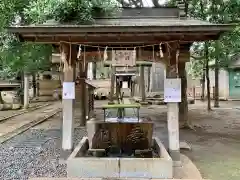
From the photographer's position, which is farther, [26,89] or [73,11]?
[26,89]

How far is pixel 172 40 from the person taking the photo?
23.8ft

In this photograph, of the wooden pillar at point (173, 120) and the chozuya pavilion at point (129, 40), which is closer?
the chozuya pavilion at point (129, 40)

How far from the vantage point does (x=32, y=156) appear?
8305mm

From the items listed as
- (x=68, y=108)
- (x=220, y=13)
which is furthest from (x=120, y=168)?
(x=220, y=13)

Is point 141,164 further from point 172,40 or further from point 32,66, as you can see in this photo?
point 32,66

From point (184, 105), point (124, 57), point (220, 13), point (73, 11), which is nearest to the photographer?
point (73, 11)

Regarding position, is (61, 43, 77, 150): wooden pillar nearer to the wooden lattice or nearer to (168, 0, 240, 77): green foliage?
the wooden lattice

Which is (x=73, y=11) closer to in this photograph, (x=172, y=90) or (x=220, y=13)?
(x=172, y=90)

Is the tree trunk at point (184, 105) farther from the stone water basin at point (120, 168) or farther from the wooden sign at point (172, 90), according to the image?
the stone water basin at point (120, 168)

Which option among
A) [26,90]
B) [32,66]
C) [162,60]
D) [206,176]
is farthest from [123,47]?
[26,90]

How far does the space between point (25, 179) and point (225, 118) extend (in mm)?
11941

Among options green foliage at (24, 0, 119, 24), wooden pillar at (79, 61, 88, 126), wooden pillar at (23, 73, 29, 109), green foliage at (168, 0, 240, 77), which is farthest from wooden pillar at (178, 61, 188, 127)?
wooden pillar at (23, 73, 29, 109)

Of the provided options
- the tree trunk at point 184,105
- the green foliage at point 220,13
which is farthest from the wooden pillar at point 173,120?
the tree trunk at point 184,105

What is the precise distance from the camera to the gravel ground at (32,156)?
6.72 meters
